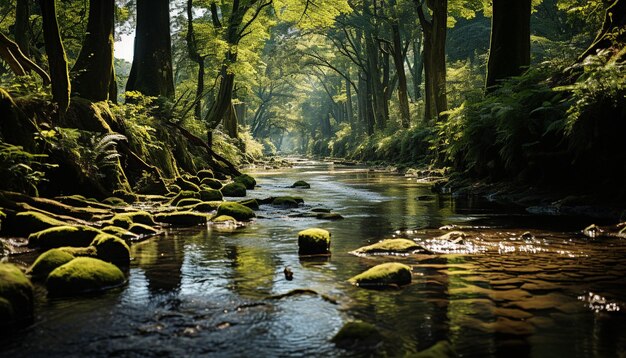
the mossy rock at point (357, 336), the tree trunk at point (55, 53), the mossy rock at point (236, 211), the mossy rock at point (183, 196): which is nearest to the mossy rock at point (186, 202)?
the mossy rock at point (183, 196)

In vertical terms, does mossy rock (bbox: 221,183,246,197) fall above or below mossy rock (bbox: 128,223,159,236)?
above

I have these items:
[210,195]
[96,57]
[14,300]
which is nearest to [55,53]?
[96,57]

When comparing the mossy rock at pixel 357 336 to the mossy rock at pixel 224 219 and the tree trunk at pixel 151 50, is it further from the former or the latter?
the tree trunk at pixel 151 50

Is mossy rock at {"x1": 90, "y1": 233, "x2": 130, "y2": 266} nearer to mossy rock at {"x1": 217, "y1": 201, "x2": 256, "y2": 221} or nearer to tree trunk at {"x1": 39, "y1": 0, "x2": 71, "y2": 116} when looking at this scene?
mossy rock at {"x1": 217, "y1": 201, "x2": 256, "y2": 221}

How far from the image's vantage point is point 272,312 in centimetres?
433

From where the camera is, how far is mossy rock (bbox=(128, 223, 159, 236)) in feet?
26.8

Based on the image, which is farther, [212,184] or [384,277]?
[212,184]

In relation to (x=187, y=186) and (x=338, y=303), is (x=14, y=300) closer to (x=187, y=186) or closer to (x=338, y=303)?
(x=338, y=303)

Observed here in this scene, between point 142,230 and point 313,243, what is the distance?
3.02 m

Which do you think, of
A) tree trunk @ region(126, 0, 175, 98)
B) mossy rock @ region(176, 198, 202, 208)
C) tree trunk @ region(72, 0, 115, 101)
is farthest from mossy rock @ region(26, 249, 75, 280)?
tree trunk @ region(126, 0, 175, 98)

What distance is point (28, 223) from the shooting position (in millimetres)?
7301

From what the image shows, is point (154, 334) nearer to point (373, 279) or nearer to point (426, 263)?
point (373, 279)

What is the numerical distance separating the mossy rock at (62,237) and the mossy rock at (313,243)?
2566mm

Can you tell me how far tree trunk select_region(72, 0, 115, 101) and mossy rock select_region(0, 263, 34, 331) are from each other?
10.1 metres
